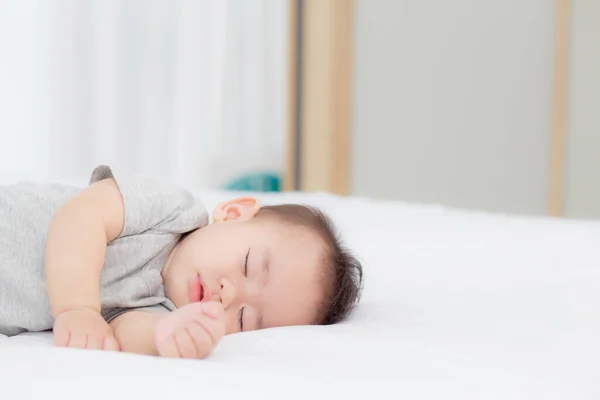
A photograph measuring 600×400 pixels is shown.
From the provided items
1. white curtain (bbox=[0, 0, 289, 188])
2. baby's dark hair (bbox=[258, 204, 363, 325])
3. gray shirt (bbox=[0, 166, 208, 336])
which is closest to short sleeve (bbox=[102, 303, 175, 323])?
gray shirt (bbox=[0, 166, 208, 336])

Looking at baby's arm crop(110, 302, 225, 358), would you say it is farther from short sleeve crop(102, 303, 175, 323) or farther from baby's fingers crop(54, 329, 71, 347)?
short sleeve crop(102, 303, 175, 323)

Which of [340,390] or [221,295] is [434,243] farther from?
[340,390]

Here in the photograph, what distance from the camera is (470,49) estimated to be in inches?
138

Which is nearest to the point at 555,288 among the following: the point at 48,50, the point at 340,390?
the point at 340,390

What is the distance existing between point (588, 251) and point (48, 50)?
2.15 meters

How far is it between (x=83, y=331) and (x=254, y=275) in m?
0.27

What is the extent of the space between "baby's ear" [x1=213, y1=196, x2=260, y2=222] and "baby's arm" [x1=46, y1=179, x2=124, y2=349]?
18 centimetres

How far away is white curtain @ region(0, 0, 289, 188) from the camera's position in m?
2.98

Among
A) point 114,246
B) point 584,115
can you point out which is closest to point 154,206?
point 114,246

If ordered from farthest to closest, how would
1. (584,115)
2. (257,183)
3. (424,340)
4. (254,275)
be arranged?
(257,183) < (584,115) < (254,275) < (424,340)

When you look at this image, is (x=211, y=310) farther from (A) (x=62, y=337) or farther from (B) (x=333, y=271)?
(B) (x=333, y=271)

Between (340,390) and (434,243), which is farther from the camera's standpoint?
(434,243)

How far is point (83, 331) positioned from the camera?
0.95m

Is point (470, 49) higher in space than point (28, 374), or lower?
higher
